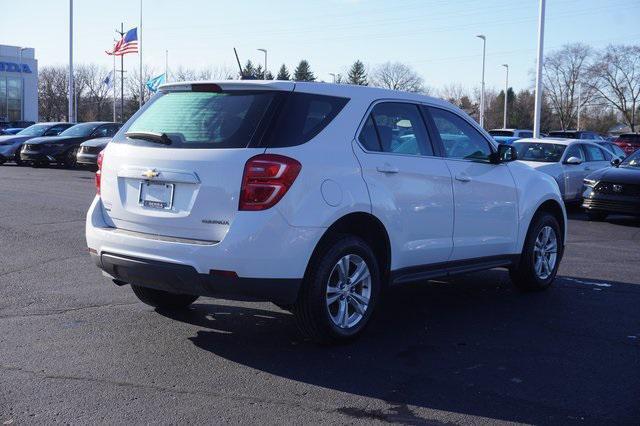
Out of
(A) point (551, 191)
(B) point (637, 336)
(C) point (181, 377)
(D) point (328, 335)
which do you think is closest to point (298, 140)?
(D) point (328, 335)

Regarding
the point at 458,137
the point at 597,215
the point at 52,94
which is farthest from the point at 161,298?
the point at 52,94

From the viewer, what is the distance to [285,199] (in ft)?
15.8

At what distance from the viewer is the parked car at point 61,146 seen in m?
24.9

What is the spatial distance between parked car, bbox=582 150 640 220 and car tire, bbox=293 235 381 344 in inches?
386

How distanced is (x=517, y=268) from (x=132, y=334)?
3796mm

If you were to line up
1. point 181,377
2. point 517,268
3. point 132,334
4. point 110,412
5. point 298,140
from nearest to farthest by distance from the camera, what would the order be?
point 110,412 < point 181,377 < point 298,140 < point 132,334 < point 517,268

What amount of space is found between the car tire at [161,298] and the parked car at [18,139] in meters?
22.5

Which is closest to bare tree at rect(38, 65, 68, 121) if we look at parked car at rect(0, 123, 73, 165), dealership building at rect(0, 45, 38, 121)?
dealership building at rect(0, 45, 38, 121)

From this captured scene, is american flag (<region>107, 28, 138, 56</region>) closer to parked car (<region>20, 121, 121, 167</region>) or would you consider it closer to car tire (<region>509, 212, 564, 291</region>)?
parked car (<region>20, 121, 121, 167</region>)

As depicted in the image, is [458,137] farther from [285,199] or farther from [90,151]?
[90,151]

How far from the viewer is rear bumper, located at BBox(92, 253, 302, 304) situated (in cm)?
478

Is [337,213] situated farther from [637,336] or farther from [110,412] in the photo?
[637,336]

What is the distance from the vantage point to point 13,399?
13.8 feet

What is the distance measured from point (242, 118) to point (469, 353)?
2.27 meters
